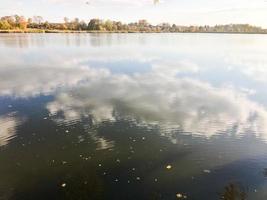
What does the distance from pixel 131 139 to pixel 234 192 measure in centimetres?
485

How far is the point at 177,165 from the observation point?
10375mm

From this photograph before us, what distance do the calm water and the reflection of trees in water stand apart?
30 mm

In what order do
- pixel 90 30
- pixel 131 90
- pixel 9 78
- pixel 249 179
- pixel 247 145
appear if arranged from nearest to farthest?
pixel 249 179 → pixel 247 145 → pixel 131 90 → pixel 9 78 → pixel 90 30

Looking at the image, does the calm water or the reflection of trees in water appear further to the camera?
the calm water

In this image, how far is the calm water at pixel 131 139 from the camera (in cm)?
905

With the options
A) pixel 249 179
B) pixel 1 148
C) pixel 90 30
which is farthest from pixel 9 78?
pixel 90 30

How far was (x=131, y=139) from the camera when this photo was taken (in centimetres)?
1249

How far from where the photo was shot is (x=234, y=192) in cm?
886

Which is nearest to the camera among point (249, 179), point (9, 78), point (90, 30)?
point (249, 179)

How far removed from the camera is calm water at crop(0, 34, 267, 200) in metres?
9.05

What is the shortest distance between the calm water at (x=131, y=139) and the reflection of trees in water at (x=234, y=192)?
30 mm

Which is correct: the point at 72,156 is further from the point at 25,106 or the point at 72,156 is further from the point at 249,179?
the point at 25,106

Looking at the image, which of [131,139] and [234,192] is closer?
[234,192]

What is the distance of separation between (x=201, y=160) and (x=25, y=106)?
34.0 ft
